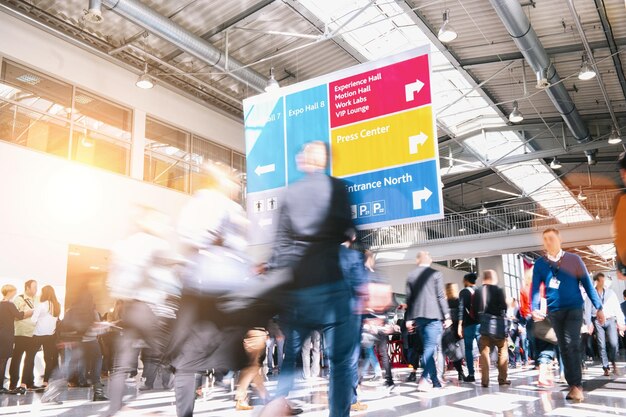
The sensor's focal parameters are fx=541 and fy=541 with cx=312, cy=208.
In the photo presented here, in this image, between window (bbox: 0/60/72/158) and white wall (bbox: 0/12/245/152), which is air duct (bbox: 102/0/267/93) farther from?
window (bbox: 0/60/72/158)

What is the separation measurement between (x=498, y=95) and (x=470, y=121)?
2.20 meters

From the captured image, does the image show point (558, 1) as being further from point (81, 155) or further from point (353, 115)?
point (81, 155)

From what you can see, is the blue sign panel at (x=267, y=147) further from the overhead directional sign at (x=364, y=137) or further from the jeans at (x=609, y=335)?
the jeans at (x=609, y=335)

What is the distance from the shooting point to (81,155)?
39.2 ft

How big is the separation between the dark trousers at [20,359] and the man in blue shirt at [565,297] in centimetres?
751

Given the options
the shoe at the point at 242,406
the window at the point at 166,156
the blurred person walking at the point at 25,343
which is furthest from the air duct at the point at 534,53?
the blurred person walking at the point at 25,343

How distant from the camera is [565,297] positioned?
5.16 meters

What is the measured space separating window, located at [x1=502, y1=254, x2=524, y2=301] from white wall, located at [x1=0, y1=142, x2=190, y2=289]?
24.7 metres

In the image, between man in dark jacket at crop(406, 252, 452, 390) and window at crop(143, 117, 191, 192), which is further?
window at crop(143, 117, 191, 192)

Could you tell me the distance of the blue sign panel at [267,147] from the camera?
22.7 feet

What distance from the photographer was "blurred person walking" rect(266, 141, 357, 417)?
2.62m

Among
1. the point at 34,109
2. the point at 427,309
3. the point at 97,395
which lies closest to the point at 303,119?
the point at 427,309

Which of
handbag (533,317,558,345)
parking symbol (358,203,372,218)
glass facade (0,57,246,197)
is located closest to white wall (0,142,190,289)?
glass facade (0,57,246,197)

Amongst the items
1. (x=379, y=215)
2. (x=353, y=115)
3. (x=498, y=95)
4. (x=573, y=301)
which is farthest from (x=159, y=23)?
(x=498, y=95)
